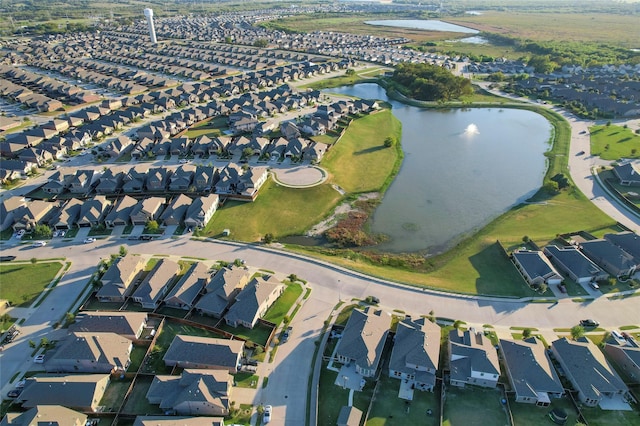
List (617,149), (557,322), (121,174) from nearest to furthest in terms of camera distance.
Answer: (557,322) < (121,174) < (617,149)

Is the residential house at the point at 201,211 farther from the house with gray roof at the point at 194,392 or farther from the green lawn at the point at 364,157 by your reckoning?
the house with gray roof at the point at 194,392

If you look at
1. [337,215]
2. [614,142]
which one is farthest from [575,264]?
[614,142]

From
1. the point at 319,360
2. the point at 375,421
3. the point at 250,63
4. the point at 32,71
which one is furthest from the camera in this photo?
the point at 250,63

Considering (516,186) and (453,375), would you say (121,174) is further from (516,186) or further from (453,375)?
(516,186)

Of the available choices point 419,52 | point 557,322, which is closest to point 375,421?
point 557,322

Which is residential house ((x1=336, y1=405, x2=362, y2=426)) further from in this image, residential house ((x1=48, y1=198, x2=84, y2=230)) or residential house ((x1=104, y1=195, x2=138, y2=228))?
residential house ((x1=48, y1=198, x2=84, y2=230))
